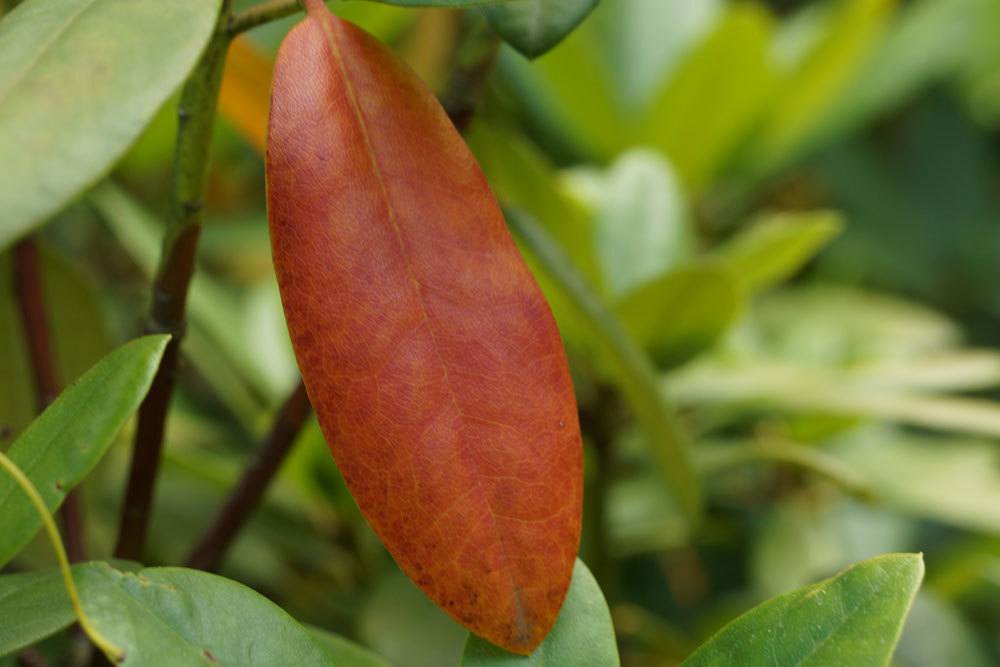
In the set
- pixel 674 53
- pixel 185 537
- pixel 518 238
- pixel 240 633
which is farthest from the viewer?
pixel 674 53

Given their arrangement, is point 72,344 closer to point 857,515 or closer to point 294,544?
point 294,544

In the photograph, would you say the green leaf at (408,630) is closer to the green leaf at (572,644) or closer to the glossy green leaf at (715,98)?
the green leaf at (572,644)

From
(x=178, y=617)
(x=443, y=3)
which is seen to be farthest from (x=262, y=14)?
(x=178, y=617)

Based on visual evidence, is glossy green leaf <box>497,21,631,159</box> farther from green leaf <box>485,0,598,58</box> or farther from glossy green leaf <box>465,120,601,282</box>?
green leaf <box>485,0,598,58</box>

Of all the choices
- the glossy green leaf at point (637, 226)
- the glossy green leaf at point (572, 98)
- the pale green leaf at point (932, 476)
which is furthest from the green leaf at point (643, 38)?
the pale green leaf at point (932, 476)

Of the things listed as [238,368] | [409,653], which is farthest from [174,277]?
[238,368]

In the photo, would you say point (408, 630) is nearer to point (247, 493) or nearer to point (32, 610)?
point (247, 493)

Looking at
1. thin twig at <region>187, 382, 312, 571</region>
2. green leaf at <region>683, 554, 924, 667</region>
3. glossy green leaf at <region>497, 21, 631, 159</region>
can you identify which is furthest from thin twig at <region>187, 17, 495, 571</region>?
glossy green leaf at <region>497, 21, 631, 159</region>
